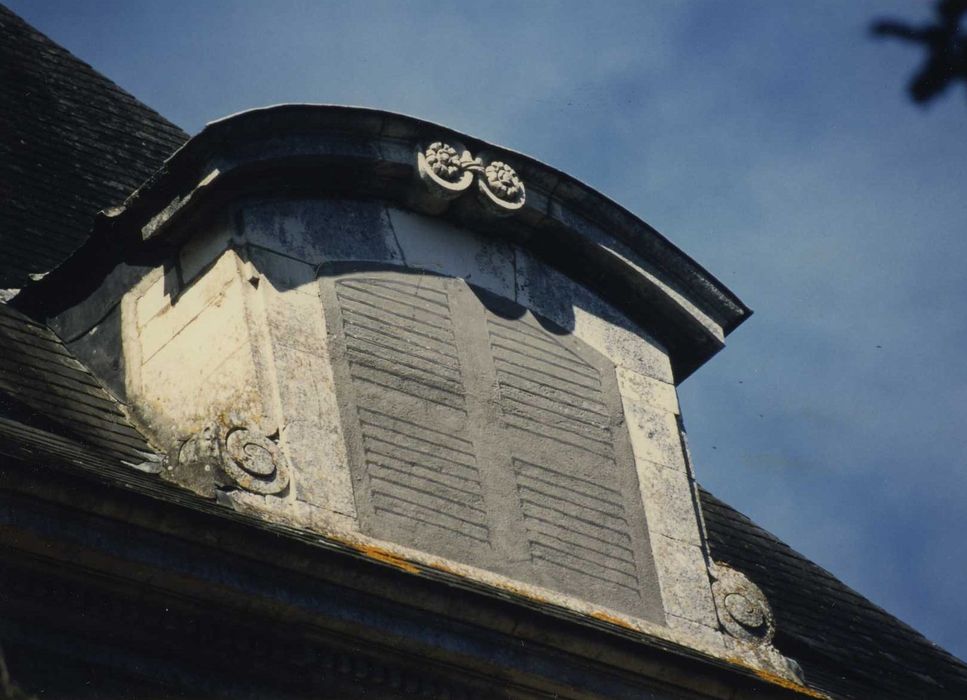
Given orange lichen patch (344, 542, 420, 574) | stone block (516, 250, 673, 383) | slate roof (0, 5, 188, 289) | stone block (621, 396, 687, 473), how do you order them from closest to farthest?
orange lichen patch (344, 542, 420, 574)
stone block (621, 396, 687, 473)
stone block (516, 250, 673, 383)
slate roof (0, 5, 188, 289)

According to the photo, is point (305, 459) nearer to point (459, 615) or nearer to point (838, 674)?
point (459, 615)

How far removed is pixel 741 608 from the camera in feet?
26.5

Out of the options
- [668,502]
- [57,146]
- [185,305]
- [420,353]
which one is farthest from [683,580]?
[57,146]

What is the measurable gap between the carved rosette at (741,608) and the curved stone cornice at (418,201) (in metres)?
1.14

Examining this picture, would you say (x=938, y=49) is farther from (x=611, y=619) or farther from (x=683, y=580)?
(x=683, y=580)

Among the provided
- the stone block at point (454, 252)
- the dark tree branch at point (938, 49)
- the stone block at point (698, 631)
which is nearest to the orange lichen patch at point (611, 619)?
the stone block at point (698, 631)

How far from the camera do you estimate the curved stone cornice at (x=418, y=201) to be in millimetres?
7910

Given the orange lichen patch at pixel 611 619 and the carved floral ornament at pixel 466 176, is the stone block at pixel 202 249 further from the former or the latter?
the orange lichen patch at pixel 611 619

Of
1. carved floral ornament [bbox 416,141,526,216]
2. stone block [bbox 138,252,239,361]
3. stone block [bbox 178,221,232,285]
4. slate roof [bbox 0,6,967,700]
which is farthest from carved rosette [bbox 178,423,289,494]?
carved floral ornament [bbox 416,141,526,216]

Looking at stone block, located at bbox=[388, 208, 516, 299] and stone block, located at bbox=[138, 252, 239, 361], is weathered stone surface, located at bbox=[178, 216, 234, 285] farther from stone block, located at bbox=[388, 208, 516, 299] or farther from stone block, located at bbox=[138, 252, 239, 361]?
stone block, located at bbox=[388, 208, 516, 299]

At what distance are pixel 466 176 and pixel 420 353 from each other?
82 centimetres

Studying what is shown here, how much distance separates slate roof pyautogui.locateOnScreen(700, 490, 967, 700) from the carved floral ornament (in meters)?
1.95

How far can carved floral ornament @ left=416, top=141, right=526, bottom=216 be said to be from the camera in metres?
8.25

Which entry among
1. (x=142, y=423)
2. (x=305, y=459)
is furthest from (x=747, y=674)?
(x=142, y=423)
